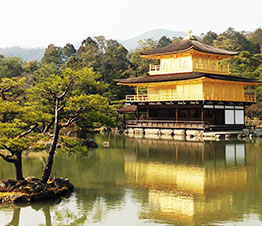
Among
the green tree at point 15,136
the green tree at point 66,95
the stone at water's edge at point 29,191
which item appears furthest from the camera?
the green tree at point 66,95

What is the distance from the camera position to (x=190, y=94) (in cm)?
3988

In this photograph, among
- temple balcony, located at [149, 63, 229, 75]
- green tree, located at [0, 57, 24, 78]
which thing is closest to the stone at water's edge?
temple balcony, located at [149, 63, 229, 75]

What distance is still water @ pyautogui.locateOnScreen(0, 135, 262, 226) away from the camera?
11.7 metres

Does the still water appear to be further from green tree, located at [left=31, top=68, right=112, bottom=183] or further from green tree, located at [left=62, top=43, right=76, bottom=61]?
green tree, located at [left=62, top=43, right=76, bottom=61]

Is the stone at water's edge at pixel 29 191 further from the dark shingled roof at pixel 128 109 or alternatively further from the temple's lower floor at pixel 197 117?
the dark shingled roof at pixel 128 109

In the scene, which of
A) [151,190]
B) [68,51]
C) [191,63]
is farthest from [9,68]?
[151,190]

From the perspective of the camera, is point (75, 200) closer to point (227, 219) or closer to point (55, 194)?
point (55, 194)

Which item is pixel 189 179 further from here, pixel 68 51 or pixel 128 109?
pixel 68 51

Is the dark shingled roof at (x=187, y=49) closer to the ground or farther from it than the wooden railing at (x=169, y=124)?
farther from it

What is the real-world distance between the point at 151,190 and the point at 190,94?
26.0 meters

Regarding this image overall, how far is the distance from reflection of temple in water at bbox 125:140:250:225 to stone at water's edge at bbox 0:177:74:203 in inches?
121

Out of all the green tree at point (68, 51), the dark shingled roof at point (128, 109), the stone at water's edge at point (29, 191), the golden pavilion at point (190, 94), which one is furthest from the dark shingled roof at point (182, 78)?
the green tree at point (68, 51)

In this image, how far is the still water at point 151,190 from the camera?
38.3ft

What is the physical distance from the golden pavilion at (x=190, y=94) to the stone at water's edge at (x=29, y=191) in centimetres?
2370
